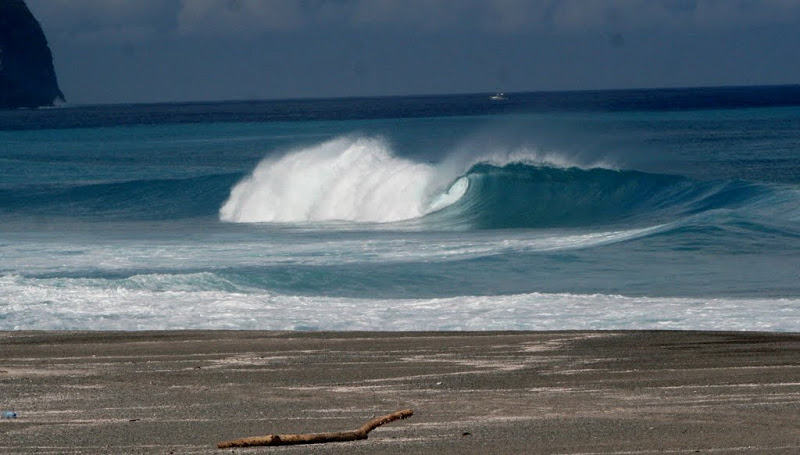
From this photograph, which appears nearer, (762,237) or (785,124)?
(762,237)

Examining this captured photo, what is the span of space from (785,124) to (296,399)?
70010 mm

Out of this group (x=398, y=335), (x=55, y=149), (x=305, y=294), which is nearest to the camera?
(x=398, y=335)

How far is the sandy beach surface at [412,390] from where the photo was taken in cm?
639

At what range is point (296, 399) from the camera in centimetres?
783

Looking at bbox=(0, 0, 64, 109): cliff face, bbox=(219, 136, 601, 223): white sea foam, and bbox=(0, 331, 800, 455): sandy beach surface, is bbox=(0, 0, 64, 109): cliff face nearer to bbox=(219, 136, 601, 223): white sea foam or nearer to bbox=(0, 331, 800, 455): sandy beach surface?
bbox=(219, 136, 601, 223): white sea foam

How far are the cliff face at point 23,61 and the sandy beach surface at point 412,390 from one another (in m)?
144

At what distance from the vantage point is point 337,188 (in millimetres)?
28984

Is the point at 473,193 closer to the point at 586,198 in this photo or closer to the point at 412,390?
the point at 586,198

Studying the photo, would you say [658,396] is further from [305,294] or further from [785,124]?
[785,124]

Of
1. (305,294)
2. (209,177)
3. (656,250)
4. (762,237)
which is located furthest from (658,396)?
(209,177)

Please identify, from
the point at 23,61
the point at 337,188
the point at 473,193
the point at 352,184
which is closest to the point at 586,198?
the point at 473,193

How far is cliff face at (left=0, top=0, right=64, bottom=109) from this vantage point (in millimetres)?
145625

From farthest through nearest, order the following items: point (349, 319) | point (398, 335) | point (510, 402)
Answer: point (349, 319) < point (398, 335) < point (510, 402)

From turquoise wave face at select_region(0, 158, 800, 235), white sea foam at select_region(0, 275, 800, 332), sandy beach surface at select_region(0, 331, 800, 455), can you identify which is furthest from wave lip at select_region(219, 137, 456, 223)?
sandy beach surface at select_region(0, 331, 800, 455)
